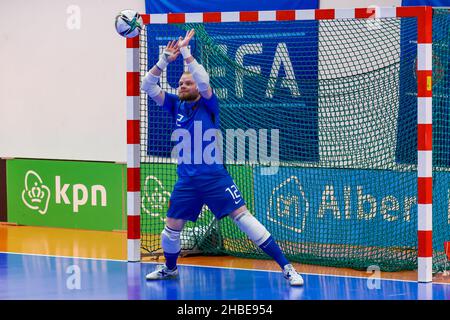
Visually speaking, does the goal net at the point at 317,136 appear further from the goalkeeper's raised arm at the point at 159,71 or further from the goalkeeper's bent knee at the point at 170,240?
the goalkeeper's bent knee at the point at 170,240

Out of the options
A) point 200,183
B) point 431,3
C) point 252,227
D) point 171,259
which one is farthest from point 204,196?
point 431,3

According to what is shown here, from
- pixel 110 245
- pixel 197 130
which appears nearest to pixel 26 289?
pixel 197 130

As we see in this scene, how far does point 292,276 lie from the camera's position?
402 inches

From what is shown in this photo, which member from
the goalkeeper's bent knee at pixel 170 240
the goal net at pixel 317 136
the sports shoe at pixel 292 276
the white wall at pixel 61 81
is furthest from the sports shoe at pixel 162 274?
the white wall at pixel 61 81

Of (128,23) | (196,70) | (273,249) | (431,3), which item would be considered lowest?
(273,249)

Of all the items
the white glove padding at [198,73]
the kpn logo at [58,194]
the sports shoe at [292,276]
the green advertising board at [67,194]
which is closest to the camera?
the white glove padding at [198,73]

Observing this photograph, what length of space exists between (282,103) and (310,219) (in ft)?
4.88

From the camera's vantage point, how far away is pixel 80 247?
13234 mm

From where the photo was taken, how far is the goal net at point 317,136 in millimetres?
11445

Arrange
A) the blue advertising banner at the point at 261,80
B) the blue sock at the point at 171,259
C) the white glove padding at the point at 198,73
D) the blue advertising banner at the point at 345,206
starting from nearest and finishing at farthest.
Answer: the white glove padding at the point at 198,73 → the blue sock at the point at 171,259 → the blue advertising banner at the point at 345,206 → the blue advertising banner at the point at 261,80

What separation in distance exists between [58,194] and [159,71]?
5.40 meters

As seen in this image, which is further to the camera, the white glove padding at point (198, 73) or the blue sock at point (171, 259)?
the blue sock at point (171, 259)

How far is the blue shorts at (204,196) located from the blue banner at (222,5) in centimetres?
379

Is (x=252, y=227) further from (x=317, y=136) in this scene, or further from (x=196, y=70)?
(x=317, y=136)
